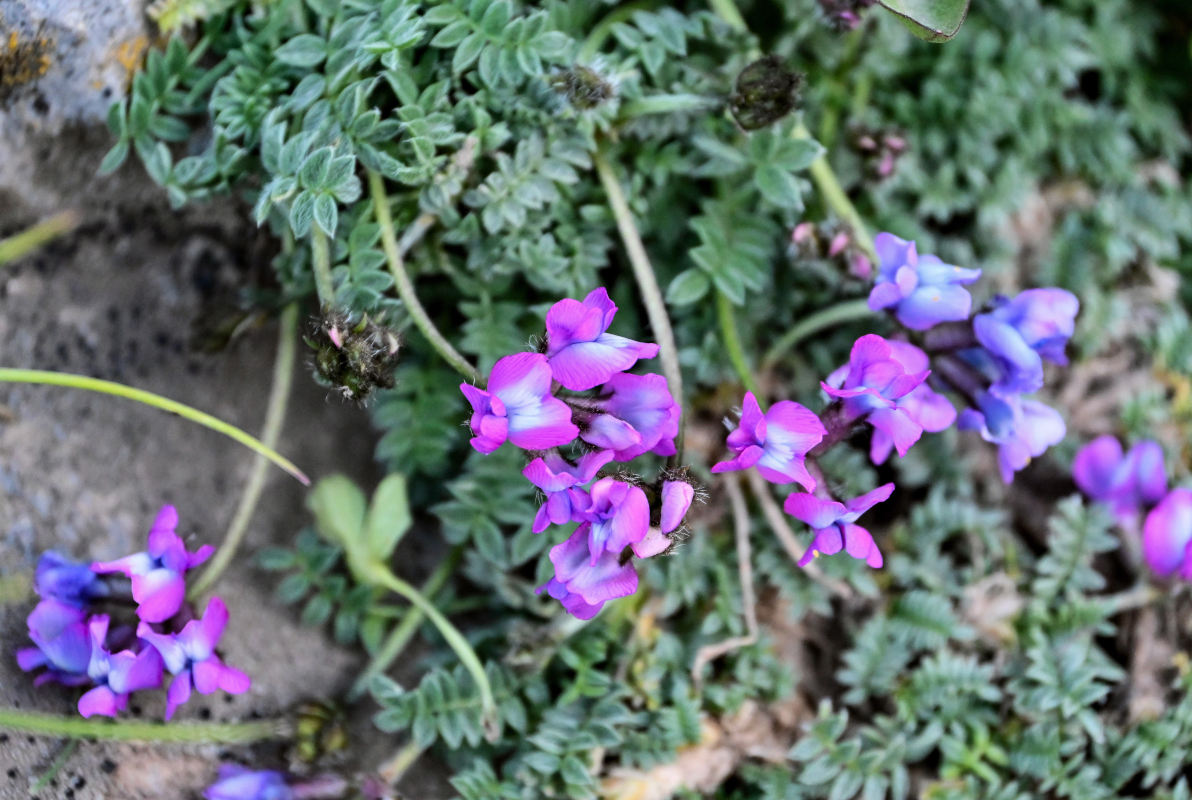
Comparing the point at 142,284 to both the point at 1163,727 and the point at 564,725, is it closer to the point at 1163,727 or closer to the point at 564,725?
the point at 564,725

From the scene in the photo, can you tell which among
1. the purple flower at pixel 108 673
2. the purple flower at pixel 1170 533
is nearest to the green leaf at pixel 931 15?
the purple flower at pixel 1170 533

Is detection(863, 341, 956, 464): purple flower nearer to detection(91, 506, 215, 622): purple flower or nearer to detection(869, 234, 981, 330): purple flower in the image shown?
detection(869, 234, 981, 330): purple flower

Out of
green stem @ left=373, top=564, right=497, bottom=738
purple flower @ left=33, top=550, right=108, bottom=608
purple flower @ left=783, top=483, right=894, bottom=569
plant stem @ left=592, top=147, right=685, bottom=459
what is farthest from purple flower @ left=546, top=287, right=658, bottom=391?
purple flower @ left=33, top=550, right=108, bottom=608

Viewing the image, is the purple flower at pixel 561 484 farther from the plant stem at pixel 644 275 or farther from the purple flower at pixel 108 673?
the purple flower at pixel 108 673

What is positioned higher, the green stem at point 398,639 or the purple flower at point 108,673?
the purple flower at point 108,673

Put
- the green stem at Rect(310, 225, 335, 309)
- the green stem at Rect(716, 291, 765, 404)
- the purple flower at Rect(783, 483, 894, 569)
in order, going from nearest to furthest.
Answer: the purple flower at Rect(783, 483, 894, 569), the green stem at Rect(310, 225, 335, 309), the green stem at Rect(716, 291, 765, 404)

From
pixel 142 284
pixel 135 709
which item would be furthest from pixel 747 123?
pixel 135 709
